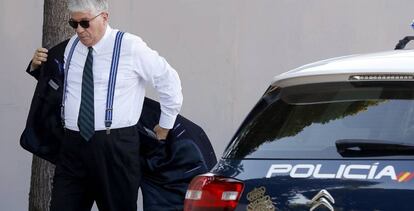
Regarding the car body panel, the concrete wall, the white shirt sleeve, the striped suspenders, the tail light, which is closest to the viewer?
the car body panel

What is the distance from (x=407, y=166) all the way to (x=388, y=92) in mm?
361

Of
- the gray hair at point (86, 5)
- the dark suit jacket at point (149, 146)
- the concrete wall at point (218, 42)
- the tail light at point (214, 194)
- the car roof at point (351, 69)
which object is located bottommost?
the tail light at point (214, 194)

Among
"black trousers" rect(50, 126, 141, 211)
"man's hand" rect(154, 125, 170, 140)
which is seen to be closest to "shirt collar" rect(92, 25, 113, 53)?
"black trousers" rect(50, 126, 141, 211)

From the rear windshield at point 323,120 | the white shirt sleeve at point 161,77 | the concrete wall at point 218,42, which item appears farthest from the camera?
the concrete wall at point 218,42

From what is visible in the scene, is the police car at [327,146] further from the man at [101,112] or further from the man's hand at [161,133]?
the man's hand at [161,133]

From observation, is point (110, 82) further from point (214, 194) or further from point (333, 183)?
point (333, 183)

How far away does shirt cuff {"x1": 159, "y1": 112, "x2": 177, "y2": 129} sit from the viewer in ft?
18.3

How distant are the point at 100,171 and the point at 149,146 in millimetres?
398

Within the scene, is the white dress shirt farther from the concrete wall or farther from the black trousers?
the concrete wall

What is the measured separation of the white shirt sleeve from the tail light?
1.43 m

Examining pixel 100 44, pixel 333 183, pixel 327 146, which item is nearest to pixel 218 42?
pixel 100 44

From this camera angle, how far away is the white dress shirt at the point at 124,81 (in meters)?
5.38

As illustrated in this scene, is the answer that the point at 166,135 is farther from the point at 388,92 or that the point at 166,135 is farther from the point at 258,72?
the point at 258,72

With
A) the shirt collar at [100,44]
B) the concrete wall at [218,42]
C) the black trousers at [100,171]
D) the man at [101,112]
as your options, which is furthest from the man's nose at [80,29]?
the concrete wall at [218,42]
